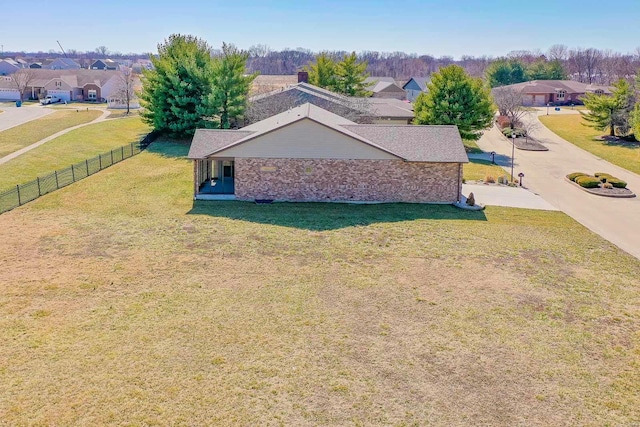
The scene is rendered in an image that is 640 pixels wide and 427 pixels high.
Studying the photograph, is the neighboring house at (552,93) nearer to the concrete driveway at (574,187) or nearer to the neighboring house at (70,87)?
the concrete driveway at (574,187)

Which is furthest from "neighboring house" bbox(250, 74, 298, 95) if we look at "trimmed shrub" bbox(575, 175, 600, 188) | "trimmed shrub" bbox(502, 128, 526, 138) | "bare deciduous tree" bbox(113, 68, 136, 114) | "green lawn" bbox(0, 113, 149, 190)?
"trimmed shrub" bbox(575, 175, 600, 188)

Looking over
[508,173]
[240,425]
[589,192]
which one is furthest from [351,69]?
[240,425]

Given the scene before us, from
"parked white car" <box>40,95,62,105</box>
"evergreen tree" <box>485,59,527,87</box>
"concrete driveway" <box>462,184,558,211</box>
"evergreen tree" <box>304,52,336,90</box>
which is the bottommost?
"concrete driveway" <box>462,184,558,211</box>

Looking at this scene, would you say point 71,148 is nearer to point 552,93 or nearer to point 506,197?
point 506,197

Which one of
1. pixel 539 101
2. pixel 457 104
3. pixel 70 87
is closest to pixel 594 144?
pixel 457 104

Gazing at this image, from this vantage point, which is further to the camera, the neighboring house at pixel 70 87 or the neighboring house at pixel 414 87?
the neighboring house at pixel 414 87

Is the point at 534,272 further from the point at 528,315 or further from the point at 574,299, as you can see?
the point at 528,315

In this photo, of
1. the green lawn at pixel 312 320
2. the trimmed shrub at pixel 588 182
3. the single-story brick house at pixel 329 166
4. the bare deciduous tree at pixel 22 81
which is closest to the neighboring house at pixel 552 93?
the trimmed shrub at pixel 588 182

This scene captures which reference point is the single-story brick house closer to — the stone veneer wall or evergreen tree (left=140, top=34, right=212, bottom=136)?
the stone veneer wall
